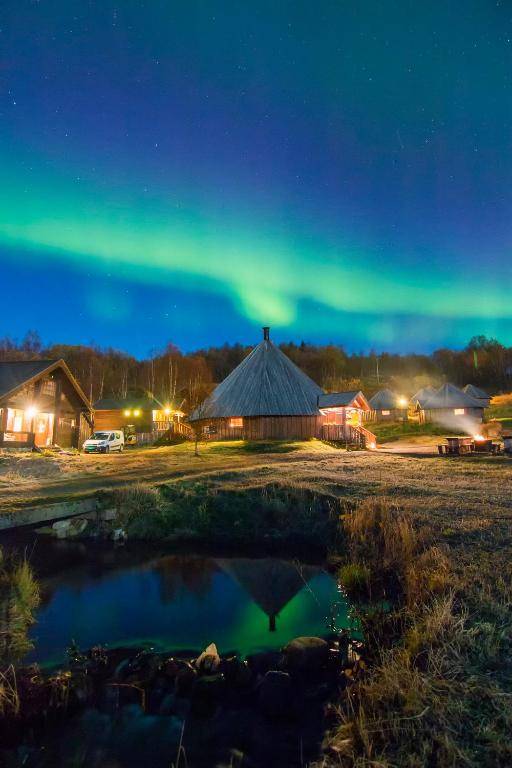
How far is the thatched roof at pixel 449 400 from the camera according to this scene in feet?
226

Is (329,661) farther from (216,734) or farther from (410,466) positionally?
(410,466)

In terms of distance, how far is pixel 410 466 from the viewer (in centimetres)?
2352

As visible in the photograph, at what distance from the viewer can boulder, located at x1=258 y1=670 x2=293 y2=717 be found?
6512 millimetres

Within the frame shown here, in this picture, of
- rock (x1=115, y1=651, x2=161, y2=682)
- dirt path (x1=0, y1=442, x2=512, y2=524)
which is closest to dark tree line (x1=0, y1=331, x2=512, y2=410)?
dirt path (x1=0, y1=442, x2=512, y2=524)

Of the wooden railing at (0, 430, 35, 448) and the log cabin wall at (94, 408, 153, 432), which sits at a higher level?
the log cabin wall at (94, 408, 153, 432)

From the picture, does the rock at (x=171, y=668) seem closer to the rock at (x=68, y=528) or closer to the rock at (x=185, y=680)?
the rock at (x=185, y=680)

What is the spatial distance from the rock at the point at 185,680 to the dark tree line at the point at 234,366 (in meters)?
38.9

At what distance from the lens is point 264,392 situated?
142 ft

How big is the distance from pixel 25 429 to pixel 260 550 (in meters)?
27.2

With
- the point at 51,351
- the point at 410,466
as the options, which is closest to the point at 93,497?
the point at 410,466

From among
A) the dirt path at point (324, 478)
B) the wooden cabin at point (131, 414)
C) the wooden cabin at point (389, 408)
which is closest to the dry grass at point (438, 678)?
the dirt path at point (324, 478)

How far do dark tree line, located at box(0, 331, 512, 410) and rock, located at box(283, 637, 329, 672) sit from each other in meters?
38.6

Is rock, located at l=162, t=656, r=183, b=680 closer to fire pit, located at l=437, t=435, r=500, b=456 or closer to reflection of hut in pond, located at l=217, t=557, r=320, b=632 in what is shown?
reflection of hut in pond, located at l=217, t=557, r=320, b=632

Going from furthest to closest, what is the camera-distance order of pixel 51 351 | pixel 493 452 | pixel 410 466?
pixel 51 351, pixel 493 452, pixel 410 466
